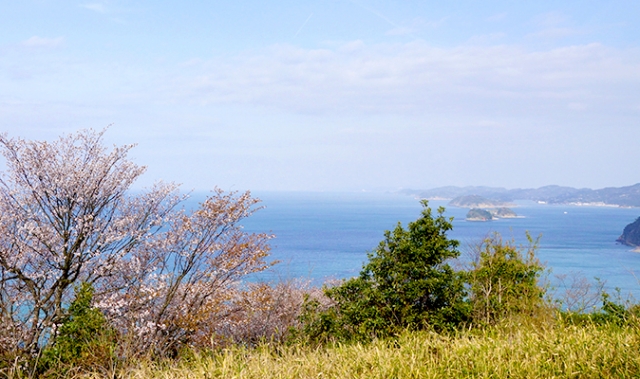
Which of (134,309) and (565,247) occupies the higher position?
(134,309)

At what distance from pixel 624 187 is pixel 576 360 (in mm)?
131368

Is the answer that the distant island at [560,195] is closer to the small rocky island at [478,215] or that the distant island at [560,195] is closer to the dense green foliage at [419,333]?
the small rocky island at [478,215]

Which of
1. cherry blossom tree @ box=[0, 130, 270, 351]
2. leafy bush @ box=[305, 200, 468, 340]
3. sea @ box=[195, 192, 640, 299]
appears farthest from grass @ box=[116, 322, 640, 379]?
sea @ box=[195, 192, 640, 299]

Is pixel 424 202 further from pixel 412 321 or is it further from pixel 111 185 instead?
pixel 111 185

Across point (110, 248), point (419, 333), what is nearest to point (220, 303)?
point (110, 248)

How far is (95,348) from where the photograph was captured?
5.41 metres

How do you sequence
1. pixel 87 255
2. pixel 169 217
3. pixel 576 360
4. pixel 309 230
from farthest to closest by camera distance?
pixel 309 230 → pixel 169 217 → pixel 87 255 → pixel 576 360

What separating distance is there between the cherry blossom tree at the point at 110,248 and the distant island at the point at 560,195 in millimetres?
103533

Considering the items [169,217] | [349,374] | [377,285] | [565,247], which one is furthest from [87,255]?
[565,247]

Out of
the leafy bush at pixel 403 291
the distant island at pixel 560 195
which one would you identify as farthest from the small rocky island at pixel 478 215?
the leafy bush at pixel 403 291

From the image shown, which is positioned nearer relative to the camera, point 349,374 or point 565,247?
point 349,374

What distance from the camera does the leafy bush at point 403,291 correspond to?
6078 millimetres

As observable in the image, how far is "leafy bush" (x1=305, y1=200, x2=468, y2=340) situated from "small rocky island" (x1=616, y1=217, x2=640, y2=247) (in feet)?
204

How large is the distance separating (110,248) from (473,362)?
5844mm
